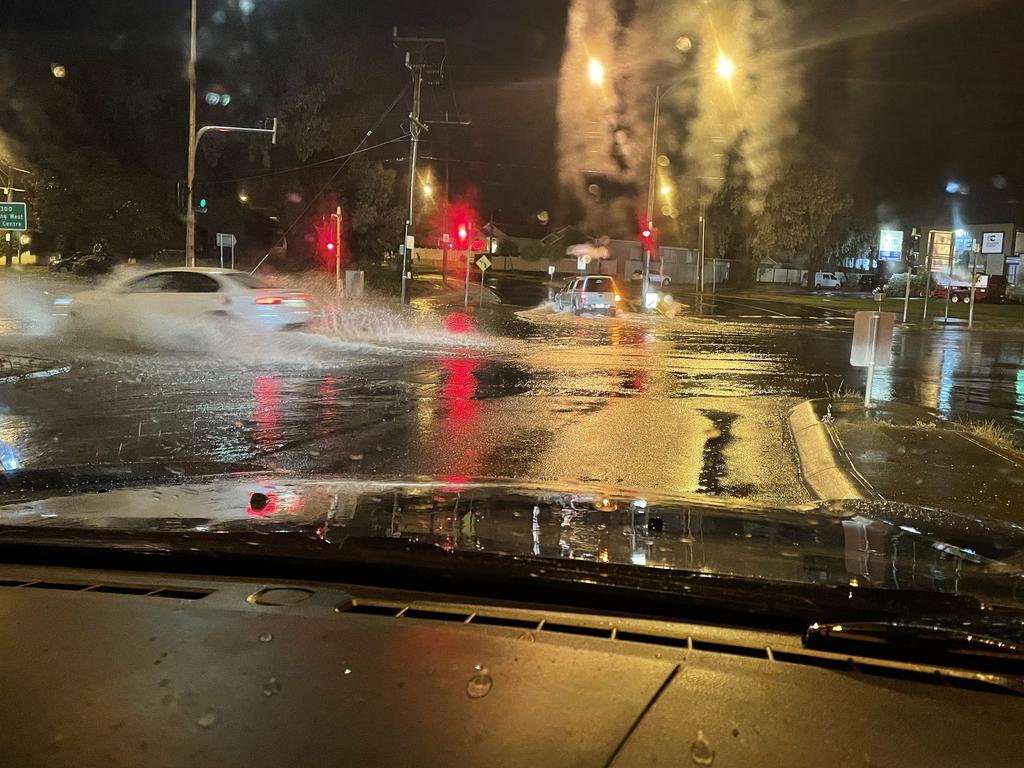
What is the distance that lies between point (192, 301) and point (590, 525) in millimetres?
17077

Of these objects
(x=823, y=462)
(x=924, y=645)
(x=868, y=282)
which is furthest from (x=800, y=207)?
(x=924, y=645)

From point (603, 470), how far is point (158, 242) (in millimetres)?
44183

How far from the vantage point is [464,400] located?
14.4 meters

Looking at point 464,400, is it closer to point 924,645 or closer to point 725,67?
point 924,645

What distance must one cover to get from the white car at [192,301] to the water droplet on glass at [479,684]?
60.4 feet

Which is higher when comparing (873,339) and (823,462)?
(873,339)

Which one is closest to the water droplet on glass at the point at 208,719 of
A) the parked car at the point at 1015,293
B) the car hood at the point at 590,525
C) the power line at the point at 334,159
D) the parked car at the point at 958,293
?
the car hood at the point at 590,525

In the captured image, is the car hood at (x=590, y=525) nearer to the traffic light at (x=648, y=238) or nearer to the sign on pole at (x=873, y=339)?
the sign on pole at (x=873, y=339)

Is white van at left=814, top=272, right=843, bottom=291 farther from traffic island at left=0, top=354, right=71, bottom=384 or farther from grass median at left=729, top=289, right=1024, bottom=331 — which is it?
traffic island at left=0, top=354, right=71, bottom=384

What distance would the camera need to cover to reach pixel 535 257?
10656 cm

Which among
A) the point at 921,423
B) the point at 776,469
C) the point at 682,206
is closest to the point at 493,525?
the point at 776,469

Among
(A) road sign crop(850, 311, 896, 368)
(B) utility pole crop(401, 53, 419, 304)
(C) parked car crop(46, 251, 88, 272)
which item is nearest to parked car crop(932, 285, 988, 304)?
(B) utility pole crop(401, 53, 419, 304)

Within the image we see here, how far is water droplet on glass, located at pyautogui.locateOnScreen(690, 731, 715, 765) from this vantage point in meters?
2.52

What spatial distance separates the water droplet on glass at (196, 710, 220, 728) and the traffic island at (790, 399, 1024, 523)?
17.6 ft
